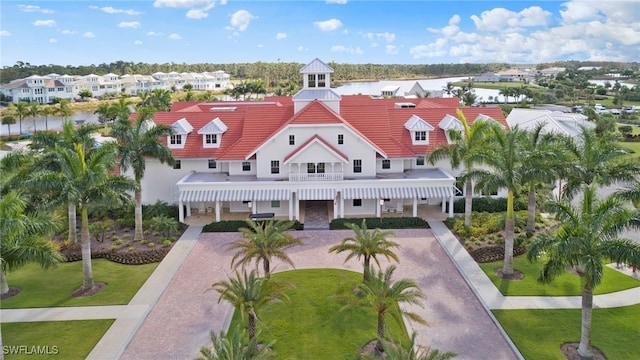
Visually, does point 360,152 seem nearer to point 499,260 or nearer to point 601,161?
point 499,260

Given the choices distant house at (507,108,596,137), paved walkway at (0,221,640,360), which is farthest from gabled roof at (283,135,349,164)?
distant house at (507,108,596,137)

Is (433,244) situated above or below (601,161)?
below

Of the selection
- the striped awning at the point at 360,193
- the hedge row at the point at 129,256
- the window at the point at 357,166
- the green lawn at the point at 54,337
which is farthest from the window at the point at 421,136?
the green lawn at the point at 54,337

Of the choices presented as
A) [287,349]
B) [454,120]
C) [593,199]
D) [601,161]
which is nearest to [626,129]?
[454,120]

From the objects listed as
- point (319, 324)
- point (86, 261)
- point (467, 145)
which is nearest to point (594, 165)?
point (467, 145)

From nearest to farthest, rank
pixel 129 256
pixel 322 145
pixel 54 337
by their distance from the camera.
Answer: pixel 54 337
pixel 129 256
pixel 322 145

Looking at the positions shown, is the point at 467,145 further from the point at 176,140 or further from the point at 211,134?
the point at 176,140
